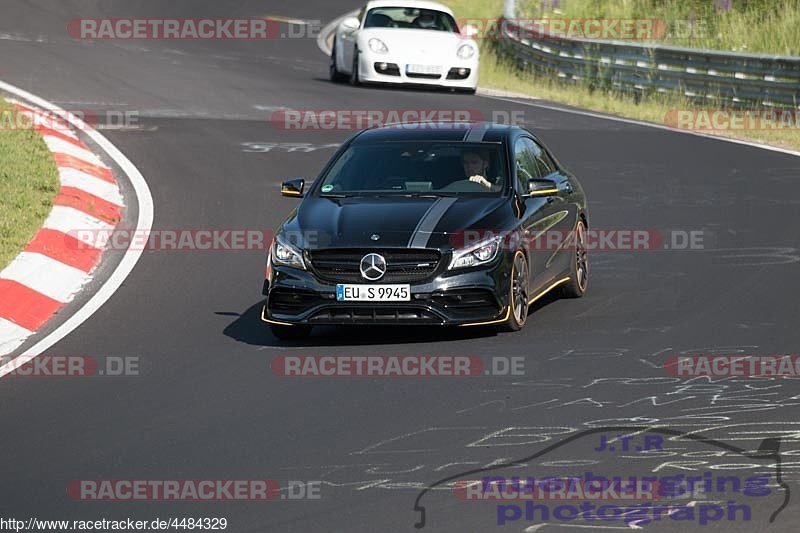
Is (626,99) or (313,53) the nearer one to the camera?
(626,99)

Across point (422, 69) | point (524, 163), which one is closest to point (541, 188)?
point (524, 163)

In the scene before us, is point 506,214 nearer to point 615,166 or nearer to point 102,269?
point 102,269

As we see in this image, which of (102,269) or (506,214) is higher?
(506,214)

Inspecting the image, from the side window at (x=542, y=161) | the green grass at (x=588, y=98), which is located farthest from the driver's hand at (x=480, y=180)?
the green grass at (x=588, y=98)

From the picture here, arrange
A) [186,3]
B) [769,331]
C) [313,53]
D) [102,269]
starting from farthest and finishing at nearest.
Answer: [186,3], [313,53], [102,269], [769,331]

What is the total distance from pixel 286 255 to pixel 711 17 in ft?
80.5

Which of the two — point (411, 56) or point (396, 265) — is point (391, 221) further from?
point (411, 56)

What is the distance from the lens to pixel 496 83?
29.5 m

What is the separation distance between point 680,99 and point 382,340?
15.9 m

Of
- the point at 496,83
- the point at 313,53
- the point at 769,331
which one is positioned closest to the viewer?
the point at 769,331

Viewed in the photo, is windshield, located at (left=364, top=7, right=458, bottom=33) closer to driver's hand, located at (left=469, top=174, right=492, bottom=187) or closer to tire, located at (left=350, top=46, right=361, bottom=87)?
tire, located at (left=350, top=46, right=361, bottom=87)

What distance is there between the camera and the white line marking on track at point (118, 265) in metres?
10.6

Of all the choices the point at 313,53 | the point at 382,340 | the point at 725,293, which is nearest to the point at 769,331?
the point at 725,293

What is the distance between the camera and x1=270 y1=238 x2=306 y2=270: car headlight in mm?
10719
